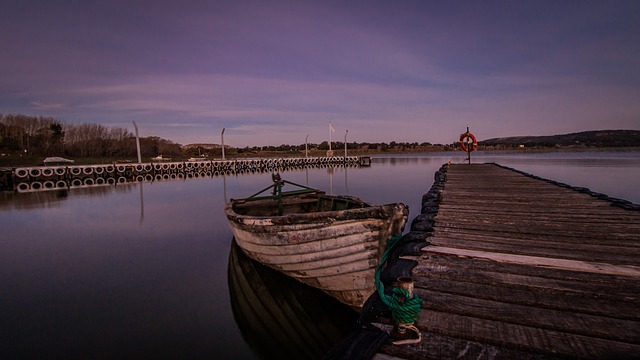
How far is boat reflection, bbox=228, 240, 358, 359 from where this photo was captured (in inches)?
227

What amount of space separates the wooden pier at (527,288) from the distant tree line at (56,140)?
84646 millimetres

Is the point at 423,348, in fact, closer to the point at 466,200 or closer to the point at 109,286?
the point at 466,200

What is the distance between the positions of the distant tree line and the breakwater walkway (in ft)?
117

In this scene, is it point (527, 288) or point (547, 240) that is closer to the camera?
point (527, 288)

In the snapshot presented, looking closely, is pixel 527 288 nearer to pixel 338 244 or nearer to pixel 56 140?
pixel 338 244

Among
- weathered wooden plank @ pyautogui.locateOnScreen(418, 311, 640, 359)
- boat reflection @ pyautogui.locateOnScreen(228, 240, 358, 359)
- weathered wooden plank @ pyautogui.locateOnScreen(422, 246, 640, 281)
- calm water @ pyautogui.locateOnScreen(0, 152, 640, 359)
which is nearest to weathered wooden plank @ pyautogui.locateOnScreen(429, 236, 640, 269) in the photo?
weathered wooden plank @ pyautogui.locateOnScreen(422, 246, 640, 281)

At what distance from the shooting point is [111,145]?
76438mm

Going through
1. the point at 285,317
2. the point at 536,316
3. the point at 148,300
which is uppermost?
the point at 536,316

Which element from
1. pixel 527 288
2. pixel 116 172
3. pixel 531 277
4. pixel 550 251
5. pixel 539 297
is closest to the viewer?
pixel 539 297

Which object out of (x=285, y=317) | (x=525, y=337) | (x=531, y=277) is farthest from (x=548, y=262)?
(x=285, y=317)

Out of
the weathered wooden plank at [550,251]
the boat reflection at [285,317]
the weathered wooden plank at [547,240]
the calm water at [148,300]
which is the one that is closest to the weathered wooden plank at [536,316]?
the weathered wooden plank at [550,251]

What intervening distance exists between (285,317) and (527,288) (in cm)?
500

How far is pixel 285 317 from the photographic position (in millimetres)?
6621

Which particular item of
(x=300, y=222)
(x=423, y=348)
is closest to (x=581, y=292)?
(x=423, y=348)
